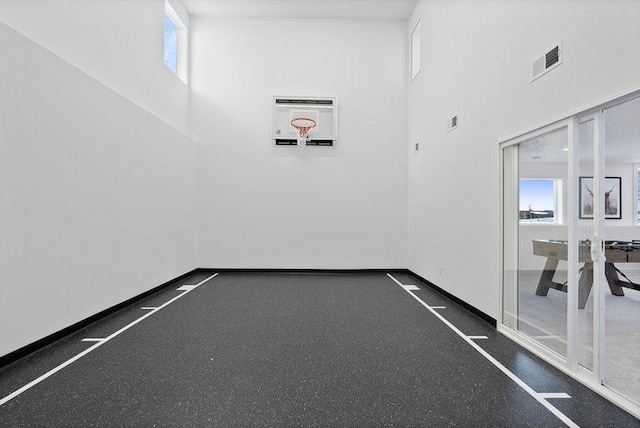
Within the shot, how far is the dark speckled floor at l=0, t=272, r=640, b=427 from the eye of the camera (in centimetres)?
187

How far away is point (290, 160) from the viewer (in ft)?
21.2

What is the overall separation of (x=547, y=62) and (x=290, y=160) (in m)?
4.65

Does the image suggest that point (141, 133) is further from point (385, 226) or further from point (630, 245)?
point (630, 245)

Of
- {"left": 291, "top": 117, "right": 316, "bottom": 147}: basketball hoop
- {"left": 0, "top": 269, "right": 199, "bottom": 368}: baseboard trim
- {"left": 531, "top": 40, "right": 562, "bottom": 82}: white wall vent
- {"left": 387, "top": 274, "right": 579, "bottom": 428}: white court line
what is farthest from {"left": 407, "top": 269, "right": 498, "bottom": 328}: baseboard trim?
{"left": 0, "top": 269, "right": 199, "bottom": 368}: baseboard trim

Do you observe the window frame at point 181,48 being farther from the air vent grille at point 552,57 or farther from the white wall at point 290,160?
the air vent grille at point 552,57

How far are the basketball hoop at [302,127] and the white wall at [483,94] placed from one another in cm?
215

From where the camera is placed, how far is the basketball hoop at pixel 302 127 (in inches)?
247

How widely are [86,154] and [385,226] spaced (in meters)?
5.16

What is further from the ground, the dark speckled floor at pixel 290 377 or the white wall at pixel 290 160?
the white wall at pixel 290 160

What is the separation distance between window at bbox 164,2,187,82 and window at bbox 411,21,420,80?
470cm

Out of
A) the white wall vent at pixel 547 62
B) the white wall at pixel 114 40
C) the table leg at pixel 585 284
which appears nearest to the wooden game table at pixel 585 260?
the table leg at pixel 585 284

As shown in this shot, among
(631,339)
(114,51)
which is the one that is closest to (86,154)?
(114,51)

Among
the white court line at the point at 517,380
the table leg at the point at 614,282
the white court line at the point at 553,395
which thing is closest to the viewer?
the white court line at the point at 517,380

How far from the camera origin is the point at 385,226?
6.47 meters
